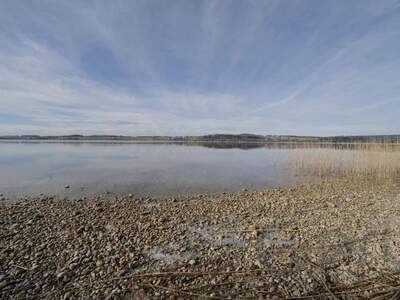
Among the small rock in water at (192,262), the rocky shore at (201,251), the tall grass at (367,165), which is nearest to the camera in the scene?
the rocky shore at (201,251)

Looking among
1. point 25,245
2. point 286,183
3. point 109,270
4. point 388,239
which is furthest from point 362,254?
point 286,183

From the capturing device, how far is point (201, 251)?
4.94m

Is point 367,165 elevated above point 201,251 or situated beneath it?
elevated above

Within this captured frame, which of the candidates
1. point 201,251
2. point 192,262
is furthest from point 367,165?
point 192,262

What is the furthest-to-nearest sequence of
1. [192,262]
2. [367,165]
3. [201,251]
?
→ [367,165]
[201,251]
[192,262]

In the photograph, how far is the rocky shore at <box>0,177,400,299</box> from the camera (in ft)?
11.8

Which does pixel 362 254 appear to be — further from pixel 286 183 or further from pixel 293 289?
pixel 286 183

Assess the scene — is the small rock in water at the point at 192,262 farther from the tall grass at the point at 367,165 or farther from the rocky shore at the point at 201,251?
the tall grass at the point at 367,165

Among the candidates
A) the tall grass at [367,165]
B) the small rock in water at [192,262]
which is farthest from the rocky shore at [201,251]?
the tall grass at [367,165]

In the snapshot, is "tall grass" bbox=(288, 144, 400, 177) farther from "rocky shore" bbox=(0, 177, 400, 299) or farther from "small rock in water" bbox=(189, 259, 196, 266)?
"small rock in water" bbox=(189, 259, 196, 266)

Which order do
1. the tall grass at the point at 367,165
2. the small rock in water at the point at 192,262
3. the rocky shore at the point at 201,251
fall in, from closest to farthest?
1. the rocky shore at the point at 201,251
2. the small rock in water at the point at 192,262
3. the tall grass at the point at 367,165

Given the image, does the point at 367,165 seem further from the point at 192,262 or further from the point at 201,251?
the point at 192,262

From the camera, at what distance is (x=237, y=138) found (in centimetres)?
14538

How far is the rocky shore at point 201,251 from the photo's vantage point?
3.59 meters
